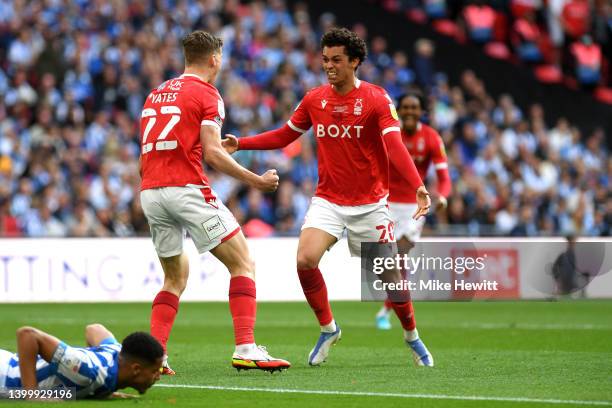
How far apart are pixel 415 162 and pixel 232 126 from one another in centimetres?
1003

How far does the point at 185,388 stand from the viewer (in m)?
8.42

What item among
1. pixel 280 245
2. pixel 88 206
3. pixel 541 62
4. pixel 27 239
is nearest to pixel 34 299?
pixel 27 239

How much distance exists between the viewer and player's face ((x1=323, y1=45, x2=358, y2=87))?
9898 millimetres

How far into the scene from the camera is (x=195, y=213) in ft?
29.6

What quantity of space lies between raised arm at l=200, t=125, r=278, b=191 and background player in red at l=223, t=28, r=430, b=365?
0.87m

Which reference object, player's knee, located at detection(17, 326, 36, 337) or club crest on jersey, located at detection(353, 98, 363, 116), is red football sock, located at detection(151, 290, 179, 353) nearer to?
club crest on jersey, located at detection(353, 98, 363, 116)

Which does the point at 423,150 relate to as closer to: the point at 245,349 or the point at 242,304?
the point at 242,304

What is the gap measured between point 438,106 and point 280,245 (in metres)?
6.89

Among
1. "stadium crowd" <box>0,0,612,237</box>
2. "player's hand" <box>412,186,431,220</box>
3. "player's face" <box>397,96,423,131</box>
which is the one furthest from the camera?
"stadium crowd" <box>0,0,612,237</box>

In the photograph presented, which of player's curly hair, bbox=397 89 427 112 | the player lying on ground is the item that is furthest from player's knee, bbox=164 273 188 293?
player's curly hair, bbox=397 89 427 112

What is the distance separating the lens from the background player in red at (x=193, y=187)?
9008mm

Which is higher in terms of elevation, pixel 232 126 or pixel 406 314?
pixel 232 126

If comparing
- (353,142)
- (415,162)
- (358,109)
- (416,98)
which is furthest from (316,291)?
(416,98)

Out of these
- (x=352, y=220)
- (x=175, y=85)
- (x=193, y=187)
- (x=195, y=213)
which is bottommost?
(x=352, y=220)
